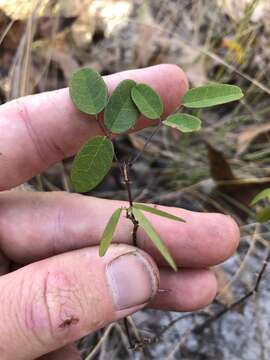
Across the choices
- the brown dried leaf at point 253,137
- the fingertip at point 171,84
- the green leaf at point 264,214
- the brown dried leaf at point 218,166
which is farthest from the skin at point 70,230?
the brown dried leaf at point 253,137

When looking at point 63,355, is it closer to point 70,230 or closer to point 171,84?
point 70,230

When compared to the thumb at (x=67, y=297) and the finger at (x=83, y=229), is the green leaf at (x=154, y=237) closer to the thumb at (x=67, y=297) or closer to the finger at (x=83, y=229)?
the thumb at (x=67, y=297)

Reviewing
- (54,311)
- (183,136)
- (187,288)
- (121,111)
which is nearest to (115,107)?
(121,111)

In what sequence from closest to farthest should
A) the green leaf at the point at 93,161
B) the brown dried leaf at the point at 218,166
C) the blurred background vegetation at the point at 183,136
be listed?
the green leaf at the point at 93,161 → the blurred background vegetation at the point at 183,136 → the brown dried leaf at the point at 218,166

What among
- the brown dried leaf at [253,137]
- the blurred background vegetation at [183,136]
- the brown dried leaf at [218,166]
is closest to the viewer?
the blurred background vegetation at [183,136]

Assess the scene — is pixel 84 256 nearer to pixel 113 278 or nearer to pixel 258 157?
pixel 113 278

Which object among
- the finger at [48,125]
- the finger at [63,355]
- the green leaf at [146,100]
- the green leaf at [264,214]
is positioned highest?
the green leaf at [146,100]
